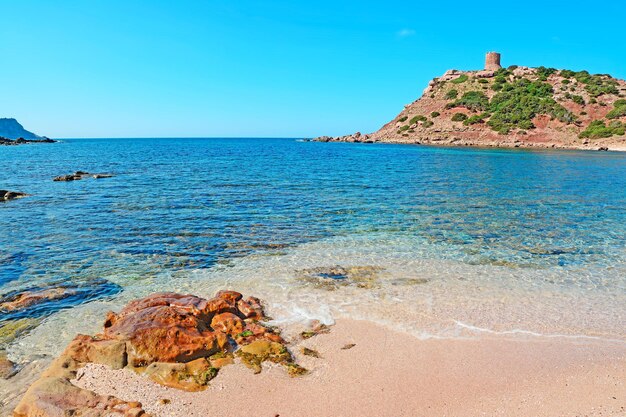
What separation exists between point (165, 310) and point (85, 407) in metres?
2.45

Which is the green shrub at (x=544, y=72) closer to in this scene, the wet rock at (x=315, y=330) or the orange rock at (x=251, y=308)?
the orange rock at (x=251, y=308)

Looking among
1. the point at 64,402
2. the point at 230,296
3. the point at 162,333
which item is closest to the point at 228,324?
the point at 230,296

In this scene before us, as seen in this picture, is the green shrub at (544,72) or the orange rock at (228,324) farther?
the green shrub at (544,72)

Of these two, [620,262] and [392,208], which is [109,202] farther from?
[620,262]

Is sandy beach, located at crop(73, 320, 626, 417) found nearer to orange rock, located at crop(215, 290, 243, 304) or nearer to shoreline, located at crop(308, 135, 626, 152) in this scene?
orange rock, located at crop(215, 290, 243, 304)

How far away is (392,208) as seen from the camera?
21.6 m

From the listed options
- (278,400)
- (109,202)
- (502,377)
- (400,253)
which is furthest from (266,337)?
(109,202)

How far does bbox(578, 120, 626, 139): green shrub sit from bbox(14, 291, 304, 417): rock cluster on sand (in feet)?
304

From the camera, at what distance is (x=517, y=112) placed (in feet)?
322

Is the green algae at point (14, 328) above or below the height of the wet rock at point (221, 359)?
below

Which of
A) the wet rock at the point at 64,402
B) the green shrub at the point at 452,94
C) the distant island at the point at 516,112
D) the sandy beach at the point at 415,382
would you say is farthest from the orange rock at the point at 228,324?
the green shrub at the point at 452,94

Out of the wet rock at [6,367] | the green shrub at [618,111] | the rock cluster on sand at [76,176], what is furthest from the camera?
the green shrub at [618,111]

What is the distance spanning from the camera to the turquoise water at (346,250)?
9.52 meters

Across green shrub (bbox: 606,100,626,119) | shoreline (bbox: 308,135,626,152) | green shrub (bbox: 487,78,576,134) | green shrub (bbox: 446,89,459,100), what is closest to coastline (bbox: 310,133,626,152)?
shoreline (bbox: 308,135,626,152)
